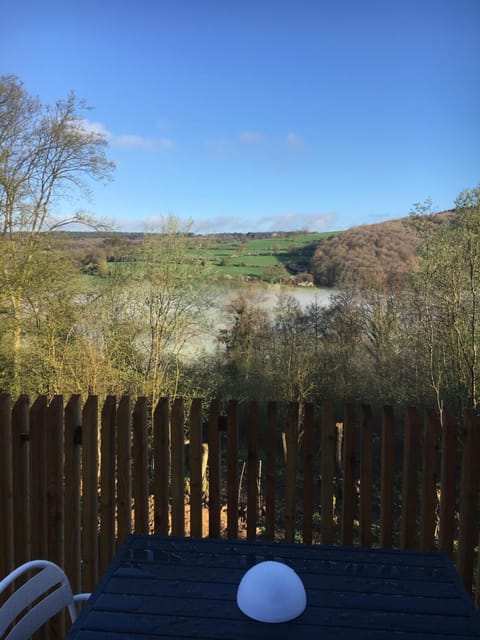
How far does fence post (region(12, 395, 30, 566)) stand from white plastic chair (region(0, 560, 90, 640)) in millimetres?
712

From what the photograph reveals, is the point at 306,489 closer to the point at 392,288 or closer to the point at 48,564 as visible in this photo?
the point at 48,564

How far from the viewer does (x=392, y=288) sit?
11.3m

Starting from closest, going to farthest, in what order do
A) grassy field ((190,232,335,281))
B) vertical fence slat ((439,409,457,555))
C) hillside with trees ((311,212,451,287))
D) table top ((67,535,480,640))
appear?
table top ((67,535,480,640)) → vertical fence slat ((439,409,457,555)) → hillside with trees ((311,212,451,287)) → grassy field ((190,232,335,281))

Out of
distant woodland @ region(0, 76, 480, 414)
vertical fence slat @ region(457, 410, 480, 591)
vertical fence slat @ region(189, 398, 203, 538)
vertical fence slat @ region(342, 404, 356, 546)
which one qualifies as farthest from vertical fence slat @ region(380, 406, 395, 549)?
distant woodland @ region(0, 76, 480, 414)

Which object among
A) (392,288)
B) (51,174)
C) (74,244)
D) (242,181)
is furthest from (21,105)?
(392,288)

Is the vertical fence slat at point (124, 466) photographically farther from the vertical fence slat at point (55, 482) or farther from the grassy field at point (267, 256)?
the grassy field at point (267, 256)

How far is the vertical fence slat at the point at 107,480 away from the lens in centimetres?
194

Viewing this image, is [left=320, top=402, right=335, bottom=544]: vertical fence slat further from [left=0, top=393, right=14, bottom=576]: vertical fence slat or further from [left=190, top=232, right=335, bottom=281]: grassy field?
[left=190, top=232, right=335, bottom=281]: grassy field

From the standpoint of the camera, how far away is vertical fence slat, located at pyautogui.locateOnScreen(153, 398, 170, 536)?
76.4 inches

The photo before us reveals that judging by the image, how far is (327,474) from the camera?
1955 mm

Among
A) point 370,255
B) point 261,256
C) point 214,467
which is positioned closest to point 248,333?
point 261,256

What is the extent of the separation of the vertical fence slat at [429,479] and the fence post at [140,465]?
1059 mm

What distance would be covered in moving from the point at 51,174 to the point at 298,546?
12.1m

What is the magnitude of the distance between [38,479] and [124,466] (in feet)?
1.19
